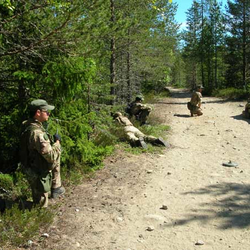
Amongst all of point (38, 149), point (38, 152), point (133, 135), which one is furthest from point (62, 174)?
point (133, 135)

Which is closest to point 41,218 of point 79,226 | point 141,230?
point 79,226

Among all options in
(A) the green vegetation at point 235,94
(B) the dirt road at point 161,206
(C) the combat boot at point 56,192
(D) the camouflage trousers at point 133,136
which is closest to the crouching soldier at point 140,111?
(D) the camouflage trousers at point 133,136

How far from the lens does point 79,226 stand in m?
4.63

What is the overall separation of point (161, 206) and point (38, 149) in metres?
2.50

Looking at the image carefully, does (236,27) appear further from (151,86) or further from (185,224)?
(185,224)

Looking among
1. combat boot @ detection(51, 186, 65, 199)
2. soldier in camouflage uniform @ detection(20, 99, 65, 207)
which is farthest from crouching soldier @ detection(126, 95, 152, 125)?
soldier in camouflage uniform @ detection(20, 99, 65, 207)

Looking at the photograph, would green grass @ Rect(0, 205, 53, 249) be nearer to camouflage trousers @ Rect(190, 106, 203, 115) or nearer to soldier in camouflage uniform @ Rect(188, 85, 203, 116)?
soldier in camouflage uniform @ Rect(188, 85, 203, 116)

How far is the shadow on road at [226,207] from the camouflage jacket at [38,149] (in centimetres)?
237

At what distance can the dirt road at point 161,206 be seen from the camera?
168 inches

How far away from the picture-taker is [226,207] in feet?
17.4

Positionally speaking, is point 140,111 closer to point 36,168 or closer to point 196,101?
point 196,101

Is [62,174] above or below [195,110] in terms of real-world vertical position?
below

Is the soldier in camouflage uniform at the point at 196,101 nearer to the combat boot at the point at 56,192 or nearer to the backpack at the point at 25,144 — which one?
the combat boot at the point at 56,192

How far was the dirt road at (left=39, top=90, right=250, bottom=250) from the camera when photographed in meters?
4.28
